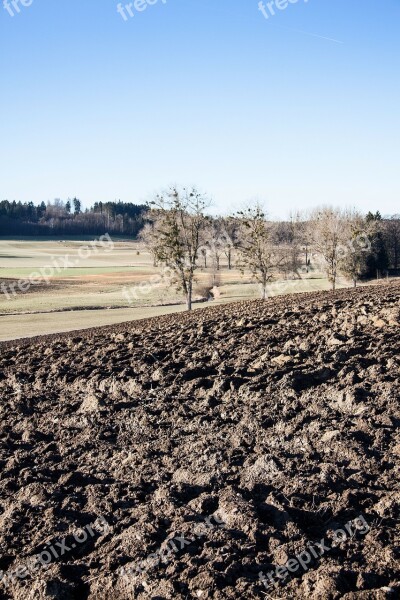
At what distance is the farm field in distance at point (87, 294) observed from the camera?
3453 centimetres

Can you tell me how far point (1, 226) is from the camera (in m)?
141

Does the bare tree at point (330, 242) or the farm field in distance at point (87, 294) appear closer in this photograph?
the farm field in distance at point (87, 294)

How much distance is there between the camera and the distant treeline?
143 m

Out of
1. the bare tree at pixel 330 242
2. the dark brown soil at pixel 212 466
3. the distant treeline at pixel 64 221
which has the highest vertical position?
the distant treeline at pixel 64 221

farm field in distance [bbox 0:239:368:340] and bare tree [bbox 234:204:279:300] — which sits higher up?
bare tree [bbox 234:204:279:300]

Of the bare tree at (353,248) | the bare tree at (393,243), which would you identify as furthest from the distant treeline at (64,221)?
the bare tree at (353,248)

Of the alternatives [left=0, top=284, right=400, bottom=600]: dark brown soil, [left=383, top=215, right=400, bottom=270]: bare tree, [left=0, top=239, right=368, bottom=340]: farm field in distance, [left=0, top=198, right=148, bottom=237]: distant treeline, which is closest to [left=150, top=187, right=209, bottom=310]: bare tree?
[left=0, top=239, right=368, bottom=340]: farm field in distance

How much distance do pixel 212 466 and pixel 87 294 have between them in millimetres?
47066

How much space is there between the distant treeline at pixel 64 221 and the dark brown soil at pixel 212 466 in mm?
129282

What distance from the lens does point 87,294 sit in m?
52.7

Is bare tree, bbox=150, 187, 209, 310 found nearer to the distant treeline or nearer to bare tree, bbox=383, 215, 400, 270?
bare tree, bbox=383, 215, 400, 270

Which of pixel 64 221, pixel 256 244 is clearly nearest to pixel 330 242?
pixel 256 244

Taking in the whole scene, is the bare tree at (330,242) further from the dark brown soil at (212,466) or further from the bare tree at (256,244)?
the dark brown soil at (212,466)

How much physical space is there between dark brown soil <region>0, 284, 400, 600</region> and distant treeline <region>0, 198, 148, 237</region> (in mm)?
129282
